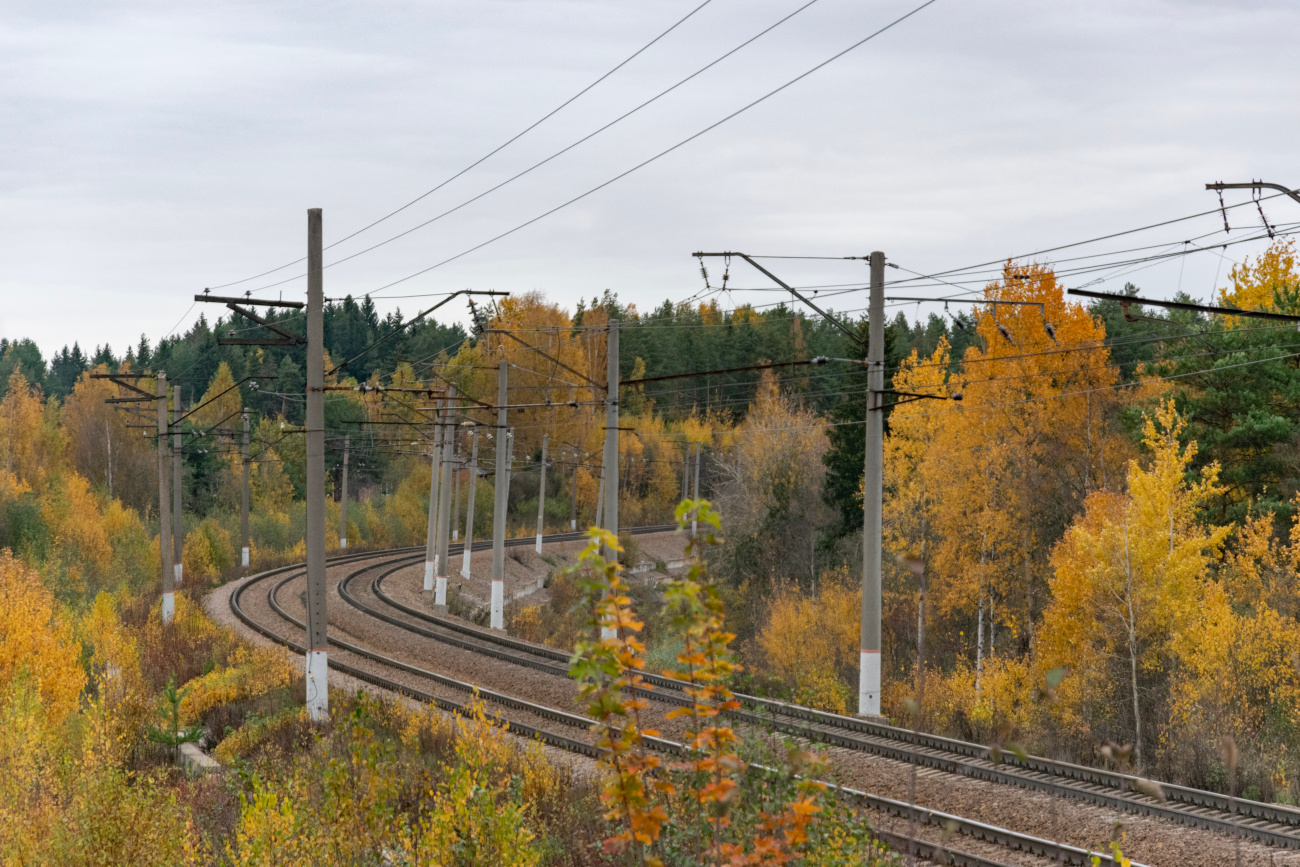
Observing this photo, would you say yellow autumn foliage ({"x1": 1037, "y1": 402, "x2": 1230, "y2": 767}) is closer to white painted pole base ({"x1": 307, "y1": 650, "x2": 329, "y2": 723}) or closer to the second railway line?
the second railway line

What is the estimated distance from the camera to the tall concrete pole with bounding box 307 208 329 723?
16.8 meters

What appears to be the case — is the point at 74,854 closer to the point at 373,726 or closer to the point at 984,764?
the point at 373,726

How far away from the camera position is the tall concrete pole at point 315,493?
16.8m

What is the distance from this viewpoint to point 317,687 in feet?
55.3

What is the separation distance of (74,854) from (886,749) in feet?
32.9

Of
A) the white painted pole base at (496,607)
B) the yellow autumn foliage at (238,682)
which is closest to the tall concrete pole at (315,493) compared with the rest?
the yellow autumn foliage at (238,682)

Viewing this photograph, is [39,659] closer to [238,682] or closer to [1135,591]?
[238,682]

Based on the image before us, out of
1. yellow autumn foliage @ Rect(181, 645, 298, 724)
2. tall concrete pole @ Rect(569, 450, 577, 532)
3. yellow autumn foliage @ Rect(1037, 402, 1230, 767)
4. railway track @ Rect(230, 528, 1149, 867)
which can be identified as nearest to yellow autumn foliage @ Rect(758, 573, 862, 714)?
yellow autumn foliage @ Rect(1037, 402, 1230, 767)

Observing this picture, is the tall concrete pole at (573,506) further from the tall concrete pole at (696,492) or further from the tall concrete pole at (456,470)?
the tall concrete pole at (696,492)

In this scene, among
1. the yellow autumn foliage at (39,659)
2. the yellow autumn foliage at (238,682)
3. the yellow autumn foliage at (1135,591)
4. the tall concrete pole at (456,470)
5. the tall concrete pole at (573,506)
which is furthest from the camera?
the tall concrete pole at (573,506)

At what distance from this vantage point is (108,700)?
60.8 feet

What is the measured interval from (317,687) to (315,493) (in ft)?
9.89

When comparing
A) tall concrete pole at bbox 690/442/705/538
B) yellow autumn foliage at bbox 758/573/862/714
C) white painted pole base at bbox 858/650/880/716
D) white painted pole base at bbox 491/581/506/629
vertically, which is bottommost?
yellow autumn foliage at bbox 758/573/862/714

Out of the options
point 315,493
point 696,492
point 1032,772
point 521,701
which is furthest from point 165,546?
point 1032,772
